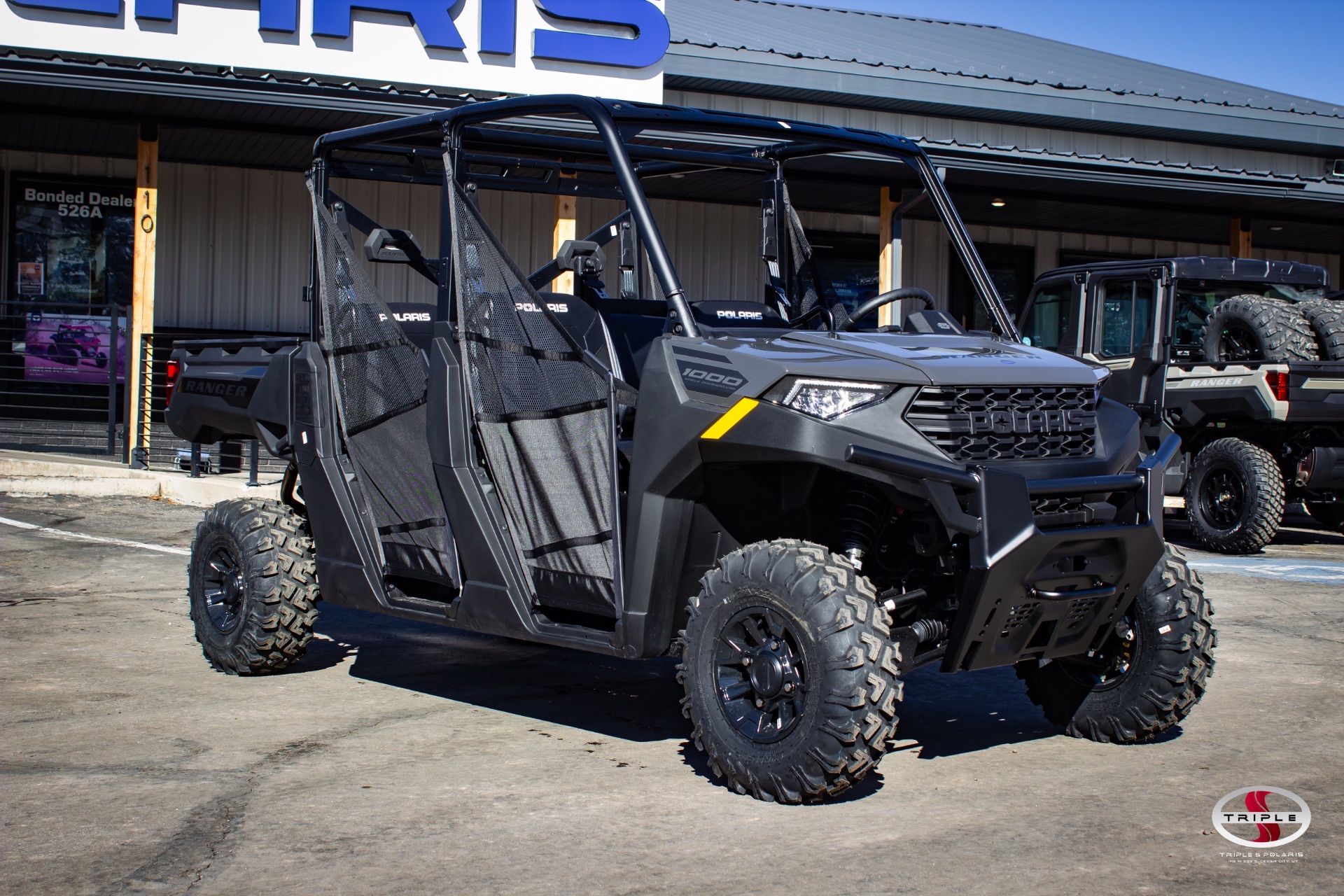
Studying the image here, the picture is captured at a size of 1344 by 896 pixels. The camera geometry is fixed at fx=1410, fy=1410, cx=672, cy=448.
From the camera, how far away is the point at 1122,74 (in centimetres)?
2350

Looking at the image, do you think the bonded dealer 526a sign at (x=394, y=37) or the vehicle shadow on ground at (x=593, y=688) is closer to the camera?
the vehicle shadow on ground at (x=593, y=688)

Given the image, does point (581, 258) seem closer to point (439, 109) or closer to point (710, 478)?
point (710, 478)

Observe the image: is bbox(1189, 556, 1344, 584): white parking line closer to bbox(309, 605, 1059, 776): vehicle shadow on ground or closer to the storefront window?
bbox(309, 605, 1059, 776): vehicle shadow on ground

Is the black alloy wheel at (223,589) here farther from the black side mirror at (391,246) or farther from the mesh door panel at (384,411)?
the black side mirror at (391,246)

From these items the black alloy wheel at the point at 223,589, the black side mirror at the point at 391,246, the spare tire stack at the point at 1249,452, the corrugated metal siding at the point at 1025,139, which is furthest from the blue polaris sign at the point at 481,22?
the black side mirror at the point at 391,246

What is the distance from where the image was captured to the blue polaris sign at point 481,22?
1410cm

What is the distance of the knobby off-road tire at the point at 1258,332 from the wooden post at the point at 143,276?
995 cm

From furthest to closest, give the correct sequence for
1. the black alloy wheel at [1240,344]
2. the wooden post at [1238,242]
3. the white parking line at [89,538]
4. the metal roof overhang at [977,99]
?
the wooden post at [1238,242], the metal roof overhang at [977,99], the black alloy wheel at [1240,344], the white parking line at [89,538]

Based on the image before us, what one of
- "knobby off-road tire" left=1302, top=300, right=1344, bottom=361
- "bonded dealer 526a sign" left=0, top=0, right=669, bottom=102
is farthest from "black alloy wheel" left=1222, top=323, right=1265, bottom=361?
"bonded dealer 526a sign" left=0, top=0, right=669, bottom=102

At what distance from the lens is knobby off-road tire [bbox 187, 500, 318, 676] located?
6008mm

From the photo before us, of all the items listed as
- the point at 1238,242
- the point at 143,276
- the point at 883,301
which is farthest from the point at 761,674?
the point at 1238,242

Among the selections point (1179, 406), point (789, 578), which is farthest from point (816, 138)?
point (1179, 406)

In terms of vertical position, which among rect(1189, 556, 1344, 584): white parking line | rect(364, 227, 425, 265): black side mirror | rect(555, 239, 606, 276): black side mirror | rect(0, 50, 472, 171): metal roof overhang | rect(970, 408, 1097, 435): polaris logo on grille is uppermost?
rect(0, 50, 472, 171): metal roof overhang

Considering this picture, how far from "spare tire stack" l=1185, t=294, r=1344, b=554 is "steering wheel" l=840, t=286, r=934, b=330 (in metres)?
6.55
